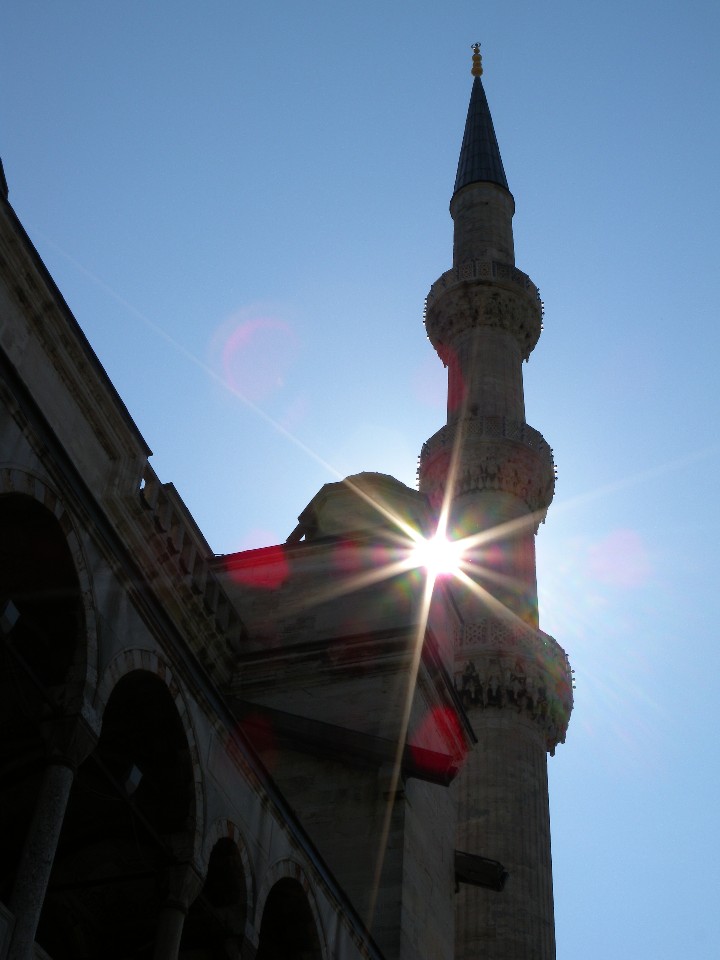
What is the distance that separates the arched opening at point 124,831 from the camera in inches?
386

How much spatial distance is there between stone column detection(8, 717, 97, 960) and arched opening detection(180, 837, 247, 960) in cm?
221

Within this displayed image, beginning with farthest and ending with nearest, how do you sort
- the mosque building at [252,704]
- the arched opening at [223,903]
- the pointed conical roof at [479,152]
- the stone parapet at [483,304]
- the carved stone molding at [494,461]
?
the pointed conical roof at [479,152] → the stone parapet at [483,304] → the carved stone molding at [494,461] → the arched opening at [223,903] → the mosque building at [252,704]

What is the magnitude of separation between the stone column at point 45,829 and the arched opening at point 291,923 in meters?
3.52

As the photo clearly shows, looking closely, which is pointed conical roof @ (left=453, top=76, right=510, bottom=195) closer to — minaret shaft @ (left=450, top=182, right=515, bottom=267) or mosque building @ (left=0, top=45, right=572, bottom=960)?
minaret shaft @ (left=450, top=182, right=515, bottom=267)

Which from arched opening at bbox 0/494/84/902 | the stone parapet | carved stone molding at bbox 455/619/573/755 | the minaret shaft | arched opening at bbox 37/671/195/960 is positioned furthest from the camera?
the minaret shaft

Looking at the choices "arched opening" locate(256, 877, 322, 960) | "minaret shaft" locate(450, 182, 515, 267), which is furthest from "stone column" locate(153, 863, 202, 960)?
"minaret shaft" locate(450, 182, 515, 267)

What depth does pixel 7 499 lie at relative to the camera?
866cm

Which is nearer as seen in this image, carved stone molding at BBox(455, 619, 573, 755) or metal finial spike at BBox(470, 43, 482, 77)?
carved stone molding at BBox(455, 619, 573, 755)

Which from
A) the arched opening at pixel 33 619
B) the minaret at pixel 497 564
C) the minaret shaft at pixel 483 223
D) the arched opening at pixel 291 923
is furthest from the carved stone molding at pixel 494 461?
the arched opening at pixel 33 619

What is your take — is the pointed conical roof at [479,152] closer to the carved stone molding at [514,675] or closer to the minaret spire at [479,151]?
the minaret spire at [479,151]

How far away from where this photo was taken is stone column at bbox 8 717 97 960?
7609 mm

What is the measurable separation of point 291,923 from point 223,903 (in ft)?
4.08

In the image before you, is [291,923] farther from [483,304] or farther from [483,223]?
[483,223]

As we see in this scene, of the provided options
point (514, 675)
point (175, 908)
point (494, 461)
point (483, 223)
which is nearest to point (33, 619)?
point (175, 908)
